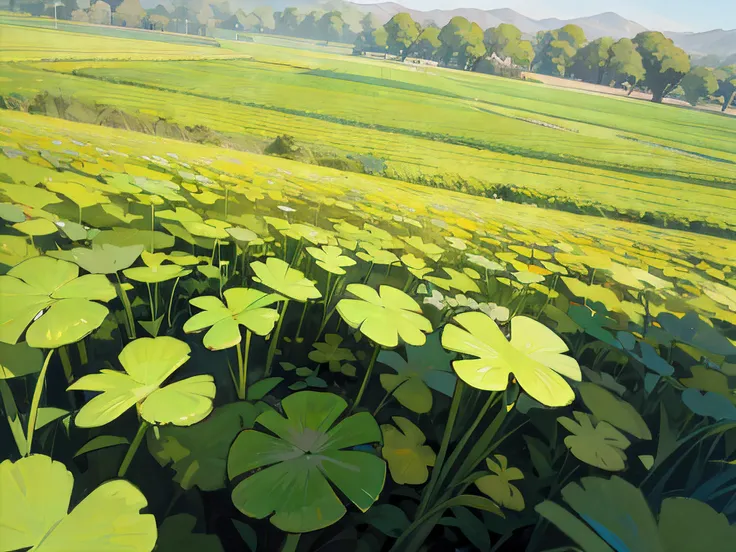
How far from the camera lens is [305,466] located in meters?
0.51

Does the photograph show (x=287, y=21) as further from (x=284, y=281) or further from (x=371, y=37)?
(x=284, y=281)

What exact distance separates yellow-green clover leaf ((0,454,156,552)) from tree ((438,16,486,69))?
179 centimetres

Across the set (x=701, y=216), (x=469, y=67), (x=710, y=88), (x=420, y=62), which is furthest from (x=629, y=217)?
(x=420, y=62)

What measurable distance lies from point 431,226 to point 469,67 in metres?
0.76

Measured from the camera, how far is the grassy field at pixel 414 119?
1.42 meters

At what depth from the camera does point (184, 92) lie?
1.62m

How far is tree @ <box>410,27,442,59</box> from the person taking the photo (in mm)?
1572

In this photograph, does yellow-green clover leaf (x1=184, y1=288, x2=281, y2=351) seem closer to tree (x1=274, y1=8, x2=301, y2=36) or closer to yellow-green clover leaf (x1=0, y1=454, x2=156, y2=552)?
yellow-green clover leaf (x1=0, y1=454, x2=156, y2=552)

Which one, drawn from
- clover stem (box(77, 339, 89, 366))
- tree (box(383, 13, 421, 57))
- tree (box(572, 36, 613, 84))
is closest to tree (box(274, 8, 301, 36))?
tree (box(383, 13, 421, 57))

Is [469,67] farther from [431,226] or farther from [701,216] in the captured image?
[701,216]

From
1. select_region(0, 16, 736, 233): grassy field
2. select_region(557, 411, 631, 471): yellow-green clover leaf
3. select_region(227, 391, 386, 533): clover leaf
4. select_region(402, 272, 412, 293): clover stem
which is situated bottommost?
select_region(557, 411, 631, 471): yellow-green clover leaf

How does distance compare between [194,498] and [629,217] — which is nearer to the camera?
[194,498]

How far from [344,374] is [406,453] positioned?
246 millimetres

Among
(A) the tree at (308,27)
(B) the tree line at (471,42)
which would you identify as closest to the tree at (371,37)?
(B) the tree line at (471,42)
